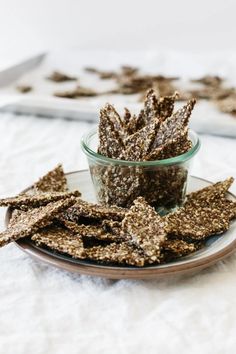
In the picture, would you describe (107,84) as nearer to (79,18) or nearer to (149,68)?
(149,68)

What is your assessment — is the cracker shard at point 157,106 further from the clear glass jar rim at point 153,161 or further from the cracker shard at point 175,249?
the cracker shard at point 175,249

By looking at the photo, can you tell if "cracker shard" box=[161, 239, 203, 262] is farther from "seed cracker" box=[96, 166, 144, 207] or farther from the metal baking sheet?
the metal baking sheet

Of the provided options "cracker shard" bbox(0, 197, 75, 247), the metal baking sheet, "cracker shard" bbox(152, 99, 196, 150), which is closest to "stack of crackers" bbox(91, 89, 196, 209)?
"cracker shard" bbox(152, 99, 196, 150)

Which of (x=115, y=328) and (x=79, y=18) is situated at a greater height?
(x=115, y=328)

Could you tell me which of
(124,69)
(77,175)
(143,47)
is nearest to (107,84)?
(124,69)

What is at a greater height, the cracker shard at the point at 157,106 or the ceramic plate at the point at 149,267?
the cracker shard at the point at 157,106

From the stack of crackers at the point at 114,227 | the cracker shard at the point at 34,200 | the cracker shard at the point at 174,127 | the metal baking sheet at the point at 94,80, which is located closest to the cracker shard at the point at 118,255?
the stack of crackers at the point at 114,227

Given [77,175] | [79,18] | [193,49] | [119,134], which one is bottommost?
[193,49]
